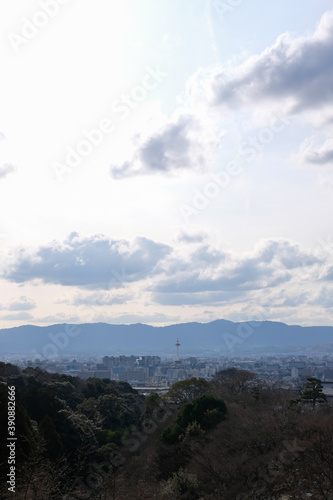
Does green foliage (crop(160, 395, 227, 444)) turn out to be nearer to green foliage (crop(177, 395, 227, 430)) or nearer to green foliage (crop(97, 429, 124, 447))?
green foliage (crop(177, 395, 227, 430))

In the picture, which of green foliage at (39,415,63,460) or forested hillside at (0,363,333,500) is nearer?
forested hillside at (0,363,333,500)

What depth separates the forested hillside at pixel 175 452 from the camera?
609 inches

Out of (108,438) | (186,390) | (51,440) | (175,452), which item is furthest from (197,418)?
(186,390)

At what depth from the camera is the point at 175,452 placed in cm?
2419

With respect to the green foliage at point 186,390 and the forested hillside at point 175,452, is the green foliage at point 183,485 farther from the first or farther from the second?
the green foliage at point 186,390

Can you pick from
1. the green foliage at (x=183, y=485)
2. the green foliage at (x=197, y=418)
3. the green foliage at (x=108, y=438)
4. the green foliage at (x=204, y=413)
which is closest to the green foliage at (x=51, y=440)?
the green foliage at (x=197, y=418)

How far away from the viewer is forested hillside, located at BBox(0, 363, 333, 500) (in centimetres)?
1548

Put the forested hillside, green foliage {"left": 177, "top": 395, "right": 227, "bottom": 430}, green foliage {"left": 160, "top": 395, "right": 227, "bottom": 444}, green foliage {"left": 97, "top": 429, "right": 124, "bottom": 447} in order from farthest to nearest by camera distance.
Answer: green foliage {"left": 97, "top": 429, "right": 124, "bottom": 447}, green foliage {"left": 177, "top": 395, "right": 227, "bottom": 430}, green foliage {"left": 160, "top": 395, "right": 227, "bottom": 444}, the forested hillside

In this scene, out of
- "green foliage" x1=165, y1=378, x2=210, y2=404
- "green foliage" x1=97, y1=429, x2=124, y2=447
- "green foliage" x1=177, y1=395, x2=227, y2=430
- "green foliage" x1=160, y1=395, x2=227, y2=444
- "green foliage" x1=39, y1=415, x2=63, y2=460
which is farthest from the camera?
"green foliage" x1=165, y1=378, x2=210, y2=404

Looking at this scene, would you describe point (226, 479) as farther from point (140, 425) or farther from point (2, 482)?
point (140, 425)

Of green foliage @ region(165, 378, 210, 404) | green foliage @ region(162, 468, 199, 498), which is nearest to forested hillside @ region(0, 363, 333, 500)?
green foliage @ region(162, 468, 199, 498)

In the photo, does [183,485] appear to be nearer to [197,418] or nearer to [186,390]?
[197,418]

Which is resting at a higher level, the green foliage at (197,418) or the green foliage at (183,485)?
the green foliage at (197,418)

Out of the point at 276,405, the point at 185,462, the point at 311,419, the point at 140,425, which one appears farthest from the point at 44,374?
the point at 311,419
